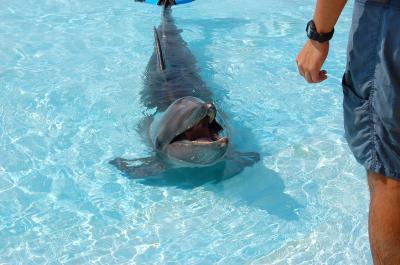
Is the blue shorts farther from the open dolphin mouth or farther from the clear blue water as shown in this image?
the open dolphin mouth

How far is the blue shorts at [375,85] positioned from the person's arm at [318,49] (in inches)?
4.8

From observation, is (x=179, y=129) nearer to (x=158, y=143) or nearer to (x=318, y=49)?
(x=158, y=143)

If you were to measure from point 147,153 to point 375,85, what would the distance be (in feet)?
10.7

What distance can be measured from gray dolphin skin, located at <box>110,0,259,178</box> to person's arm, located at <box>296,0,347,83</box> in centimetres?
174

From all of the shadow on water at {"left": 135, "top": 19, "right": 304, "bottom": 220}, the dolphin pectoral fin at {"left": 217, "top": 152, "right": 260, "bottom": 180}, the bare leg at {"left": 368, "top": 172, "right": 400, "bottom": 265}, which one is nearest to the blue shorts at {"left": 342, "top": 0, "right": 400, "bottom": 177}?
the bare leg at {"left": 368, "top": 172, "right": 400, "bottom": 265}

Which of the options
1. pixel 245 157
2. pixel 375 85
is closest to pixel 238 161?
pixel 245 157

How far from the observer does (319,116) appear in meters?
6.04

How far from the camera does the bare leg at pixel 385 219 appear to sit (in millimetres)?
2420

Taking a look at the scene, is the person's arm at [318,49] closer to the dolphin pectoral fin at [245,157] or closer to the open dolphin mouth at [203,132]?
the open dolphin mouth at [203,132]

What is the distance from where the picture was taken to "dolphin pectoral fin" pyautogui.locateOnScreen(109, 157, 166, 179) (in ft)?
16.1

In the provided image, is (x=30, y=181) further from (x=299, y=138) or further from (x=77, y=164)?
(x=299, y=138)

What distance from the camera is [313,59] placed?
252cm

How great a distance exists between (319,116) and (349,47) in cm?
371

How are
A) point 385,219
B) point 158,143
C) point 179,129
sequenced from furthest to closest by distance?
point 158,143
point 179,129
point 385,219
